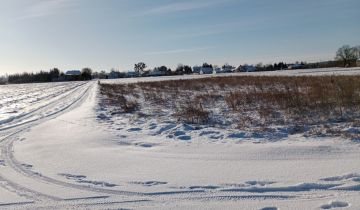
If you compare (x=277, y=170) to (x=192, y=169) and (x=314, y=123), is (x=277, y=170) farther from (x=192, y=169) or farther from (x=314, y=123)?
(x=314, y=123)

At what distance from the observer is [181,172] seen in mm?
5891

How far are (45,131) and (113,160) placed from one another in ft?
17.0

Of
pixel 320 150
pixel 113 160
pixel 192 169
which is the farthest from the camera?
pixel 113 160

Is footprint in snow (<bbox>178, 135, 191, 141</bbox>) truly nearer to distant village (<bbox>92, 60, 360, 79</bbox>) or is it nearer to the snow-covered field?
the snow-covered field

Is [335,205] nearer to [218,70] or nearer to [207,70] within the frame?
[218,70]

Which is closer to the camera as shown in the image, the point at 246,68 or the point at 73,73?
the point at 246,68

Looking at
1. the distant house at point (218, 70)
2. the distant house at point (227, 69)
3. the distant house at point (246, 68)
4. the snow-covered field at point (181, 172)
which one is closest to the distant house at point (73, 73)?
the distant house at point (218, 70)

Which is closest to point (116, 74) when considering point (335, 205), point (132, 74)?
point (132, 74)

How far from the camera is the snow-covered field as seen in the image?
4.60 metres

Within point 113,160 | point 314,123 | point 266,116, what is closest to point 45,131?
point 113,160

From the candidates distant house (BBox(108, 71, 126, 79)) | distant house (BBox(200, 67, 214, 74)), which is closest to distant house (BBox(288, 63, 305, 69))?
distant house (BBox(200, 67, 214, 74))

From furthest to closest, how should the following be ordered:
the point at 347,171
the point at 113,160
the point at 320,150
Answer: the point at 113,160 < the point at 320,150 < the point at 347,171

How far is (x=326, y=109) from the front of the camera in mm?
10875

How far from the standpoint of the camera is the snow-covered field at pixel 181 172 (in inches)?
181
